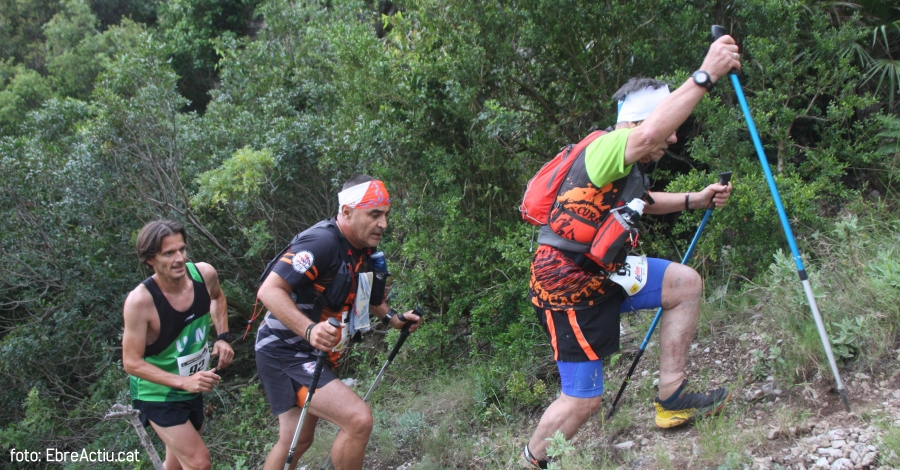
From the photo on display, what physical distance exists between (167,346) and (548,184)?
256cm

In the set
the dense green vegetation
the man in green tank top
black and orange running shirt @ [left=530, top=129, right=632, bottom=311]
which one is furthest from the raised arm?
the man in green tank top

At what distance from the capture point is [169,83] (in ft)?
26.9

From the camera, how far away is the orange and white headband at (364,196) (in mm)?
3750

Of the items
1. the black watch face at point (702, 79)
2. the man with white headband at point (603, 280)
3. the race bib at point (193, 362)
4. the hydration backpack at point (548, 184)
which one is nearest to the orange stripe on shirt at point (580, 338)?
the man with white headband at point (603, 280)

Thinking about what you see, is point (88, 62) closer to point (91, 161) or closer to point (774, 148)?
point (91, 161)

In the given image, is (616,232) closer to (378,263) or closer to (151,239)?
(378,263)

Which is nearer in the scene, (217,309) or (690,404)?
(690,404)

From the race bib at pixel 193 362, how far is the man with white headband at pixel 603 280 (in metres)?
2.22

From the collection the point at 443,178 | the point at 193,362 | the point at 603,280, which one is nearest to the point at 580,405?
the point at 603,280

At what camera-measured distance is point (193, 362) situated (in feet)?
14.0

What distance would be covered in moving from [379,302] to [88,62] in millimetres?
13313

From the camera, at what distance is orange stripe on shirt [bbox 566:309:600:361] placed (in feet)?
10.6

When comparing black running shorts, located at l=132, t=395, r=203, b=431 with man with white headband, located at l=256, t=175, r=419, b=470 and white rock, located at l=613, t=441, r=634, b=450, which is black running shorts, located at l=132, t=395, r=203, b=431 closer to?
man with white headband, located at l=256, t=175, r=419, b=470

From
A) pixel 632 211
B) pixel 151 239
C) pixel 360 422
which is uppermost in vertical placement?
pixel 632 211
